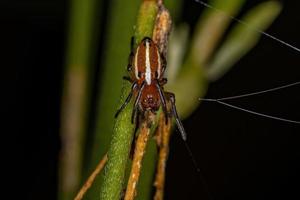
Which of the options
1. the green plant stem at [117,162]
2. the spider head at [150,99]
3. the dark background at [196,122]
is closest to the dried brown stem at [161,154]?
the spider head at [150,99]

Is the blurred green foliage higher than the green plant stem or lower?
higher

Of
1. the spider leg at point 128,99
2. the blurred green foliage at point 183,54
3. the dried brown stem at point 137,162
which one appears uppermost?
the blurred green foliage at point 183,54

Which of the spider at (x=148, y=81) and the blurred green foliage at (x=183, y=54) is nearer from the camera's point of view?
the spider at (x=148, y=81)

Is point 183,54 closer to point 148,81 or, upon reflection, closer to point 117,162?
point 148,81

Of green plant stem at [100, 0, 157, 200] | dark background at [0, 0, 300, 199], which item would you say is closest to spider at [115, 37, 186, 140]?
green plant stem at [100, 0, 157, 200]

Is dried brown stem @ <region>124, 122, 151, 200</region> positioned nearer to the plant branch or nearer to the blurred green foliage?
the plant branch

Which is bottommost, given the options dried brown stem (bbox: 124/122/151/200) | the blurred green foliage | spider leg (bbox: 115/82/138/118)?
dried brown stem (bbox: 124/122/151/200)

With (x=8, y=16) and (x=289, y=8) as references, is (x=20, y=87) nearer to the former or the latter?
(x=8, y=16)

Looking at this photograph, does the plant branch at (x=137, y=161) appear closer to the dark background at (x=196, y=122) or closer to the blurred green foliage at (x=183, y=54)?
the blurred green foliage at (x=183, y=54)
